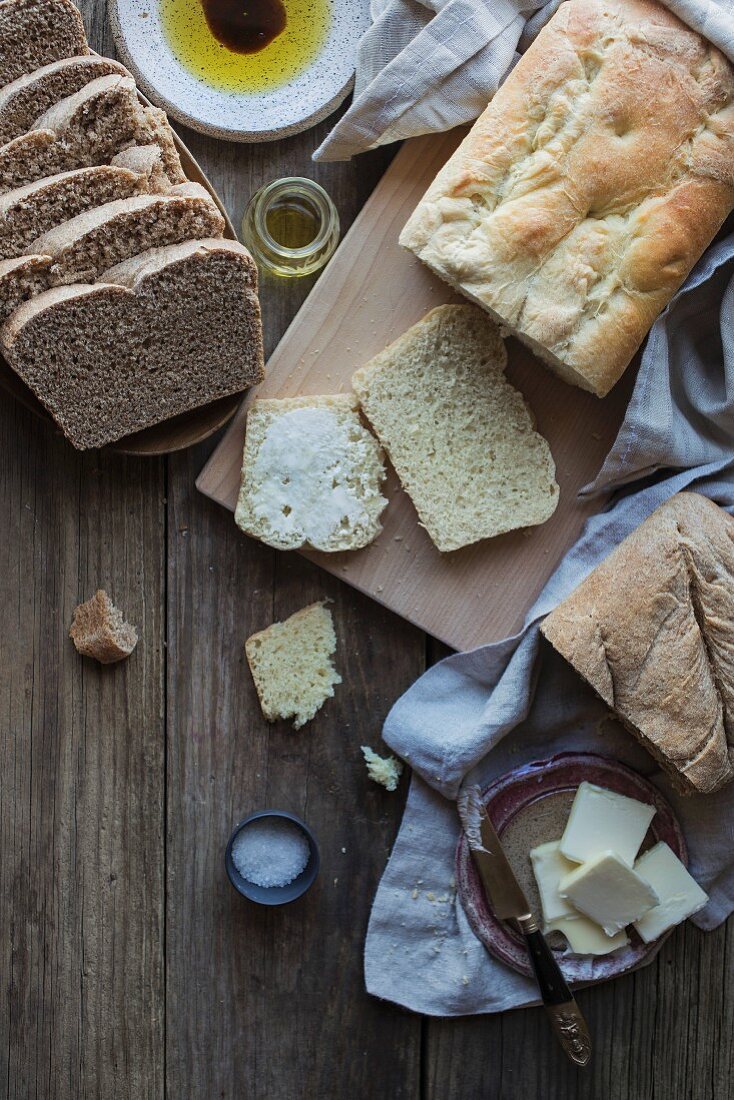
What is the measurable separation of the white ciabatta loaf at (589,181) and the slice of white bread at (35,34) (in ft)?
Answer: 3.38

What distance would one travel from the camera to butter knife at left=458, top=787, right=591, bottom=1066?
2609mm

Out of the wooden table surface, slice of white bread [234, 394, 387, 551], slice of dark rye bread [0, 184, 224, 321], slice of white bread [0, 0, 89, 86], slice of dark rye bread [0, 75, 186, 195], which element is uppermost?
slice of white bread [0, 0, 89, 86]

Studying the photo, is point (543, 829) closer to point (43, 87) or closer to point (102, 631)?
point (102, 631)

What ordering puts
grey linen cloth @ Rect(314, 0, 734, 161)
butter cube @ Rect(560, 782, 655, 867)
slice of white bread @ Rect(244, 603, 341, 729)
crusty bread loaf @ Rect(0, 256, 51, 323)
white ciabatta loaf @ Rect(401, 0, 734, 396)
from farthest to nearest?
slice of white bread @ Rect(244, 603, 341, 729) → butter cube @ Rect(560, 782, 655, 867) → grey linen cloth @ Rect(314, 0, 734, 161) → white ciabatta loaf @ Rect(401, 0, 734, 396) → crusty bread loaf @ Rect(0, 256, 51, 323)

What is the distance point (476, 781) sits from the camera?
9.16 ft

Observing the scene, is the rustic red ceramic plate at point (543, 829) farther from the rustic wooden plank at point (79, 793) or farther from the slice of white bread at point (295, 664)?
the rustic wooden plank at point (79, 793)

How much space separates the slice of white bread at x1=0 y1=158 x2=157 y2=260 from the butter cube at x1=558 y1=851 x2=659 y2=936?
7.34ft

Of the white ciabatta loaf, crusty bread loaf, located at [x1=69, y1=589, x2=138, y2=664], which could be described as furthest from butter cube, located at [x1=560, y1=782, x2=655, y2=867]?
crusty bread loaf, located at [x1=69, y1=589, x2=138, y2=664]

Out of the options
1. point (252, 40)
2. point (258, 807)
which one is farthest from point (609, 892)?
point (252, 40)

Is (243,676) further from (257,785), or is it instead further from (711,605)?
(711,605)

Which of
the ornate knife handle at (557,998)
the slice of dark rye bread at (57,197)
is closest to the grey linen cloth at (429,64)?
the slice of dark rye bread at (57,197)

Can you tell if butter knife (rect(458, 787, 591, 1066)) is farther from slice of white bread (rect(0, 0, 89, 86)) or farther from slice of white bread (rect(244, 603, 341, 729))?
slice of white bread (rect(0, 0, 89, 86))

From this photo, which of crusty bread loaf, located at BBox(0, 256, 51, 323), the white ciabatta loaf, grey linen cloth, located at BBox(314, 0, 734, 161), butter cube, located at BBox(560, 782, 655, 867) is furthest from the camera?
butter cube, located at BBox(560, 782, 655, 867)

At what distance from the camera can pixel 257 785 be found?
112 inches
